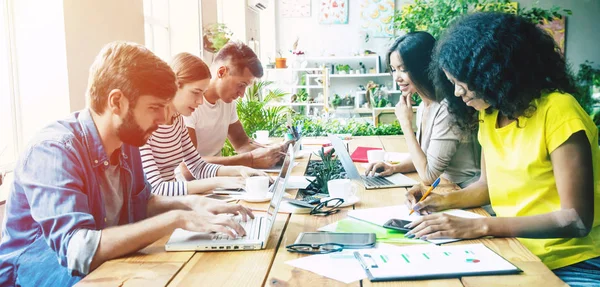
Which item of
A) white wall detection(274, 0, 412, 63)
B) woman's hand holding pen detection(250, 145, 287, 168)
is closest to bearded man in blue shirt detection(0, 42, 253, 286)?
woman's hand holding pen detection(250, 145, 287, 168)

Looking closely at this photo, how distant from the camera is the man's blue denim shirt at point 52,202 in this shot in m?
1.21

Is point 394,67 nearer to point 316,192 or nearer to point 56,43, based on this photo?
point 316,192

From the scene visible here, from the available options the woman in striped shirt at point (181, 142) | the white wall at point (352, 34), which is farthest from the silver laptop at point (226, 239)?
the white wall at point (352, 34)

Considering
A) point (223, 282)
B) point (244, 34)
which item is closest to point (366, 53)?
point (244, 34)

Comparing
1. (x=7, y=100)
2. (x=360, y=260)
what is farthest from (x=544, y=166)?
(x=7, y=100)

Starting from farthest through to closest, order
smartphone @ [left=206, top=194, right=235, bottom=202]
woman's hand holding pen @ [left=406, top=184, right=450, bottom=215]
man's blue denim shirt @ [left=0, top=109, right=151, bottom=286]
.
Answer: smartphone @ [left=206, top=194, right=235, bottom=202] → woman's hand holding pen @ [left=406, top=184, right=450, bottom=215] → man's blue denim shirt @ [left=0, top=109, right=151, bottom=286]

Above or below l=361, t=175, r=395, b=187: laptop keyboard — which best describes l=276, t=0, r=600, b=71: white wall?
above

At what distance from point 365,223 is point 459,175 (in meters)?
0.90

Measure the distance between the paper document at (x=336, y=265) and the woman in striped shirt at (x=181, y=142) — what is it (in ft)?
2.88

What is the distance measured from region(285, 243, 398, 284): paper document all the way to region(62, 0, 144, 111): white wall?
1775 millimetres

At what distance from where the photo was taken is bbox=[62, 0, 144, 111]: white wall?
2.53 meters

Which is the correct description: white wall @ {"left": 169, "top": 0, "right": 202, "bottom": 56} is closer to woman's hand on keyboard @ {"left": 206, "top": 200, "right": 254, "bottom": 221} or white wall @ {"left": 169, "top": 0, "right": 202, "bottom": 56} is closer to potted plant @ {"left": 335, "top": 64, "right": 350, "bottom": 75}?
woman's hand on keyboard @ {"left": 206, "top": 200, "right": 254, "bottom": 221}

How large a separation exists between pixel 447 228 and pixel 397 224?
15 centimetres

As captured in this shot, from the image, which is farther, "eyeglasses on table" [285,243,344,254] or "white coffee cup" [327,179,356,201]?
"white coffee cup" [327,179,356,201]
